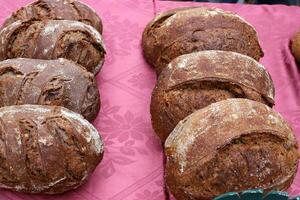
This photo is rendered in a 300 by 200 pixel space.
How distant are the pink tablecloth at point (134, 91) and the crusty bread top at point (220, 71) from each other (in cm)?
26

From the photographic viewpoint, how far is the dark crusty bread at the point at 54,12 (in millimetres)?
2217

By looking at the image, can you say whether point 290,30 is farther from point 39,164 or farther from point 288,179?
point 39,164

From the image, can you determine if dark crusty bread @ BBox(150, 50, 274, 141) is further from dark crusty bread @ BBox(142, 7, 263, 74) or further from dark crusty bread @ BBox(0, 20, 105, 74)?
dark crusty bread @ BBox(0, 20, 105, 74)

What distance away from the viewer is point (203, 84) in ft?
5.91

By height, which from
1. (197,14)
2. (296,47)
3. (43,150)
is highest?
(197,14)

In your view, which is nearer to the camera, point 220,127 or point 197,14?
point 220,127

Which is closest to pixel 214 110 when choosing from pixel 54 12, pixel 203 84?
pixel 203 84

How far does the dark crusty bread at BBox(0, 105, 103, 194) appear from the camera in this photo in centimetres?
165

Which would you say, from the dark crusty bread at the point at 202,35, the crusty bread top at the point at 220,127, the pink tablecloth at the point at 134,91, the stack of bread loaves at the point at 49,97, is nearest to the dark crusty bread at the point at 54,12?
the stack of bread loaves at the point at 49,97

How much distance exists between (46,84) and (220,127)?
0.59 m

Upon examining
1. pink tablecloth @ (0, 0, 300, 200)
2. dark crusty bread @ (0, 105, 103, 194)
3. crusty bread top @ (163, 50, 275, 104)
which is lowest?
pink tablecloth @ (0, 0, 300, 200)

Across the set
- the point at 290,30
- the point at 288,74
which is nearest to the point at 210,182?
the point at 288,74

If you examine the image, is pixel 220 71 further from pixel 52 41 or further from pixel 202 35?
pixel 52 41

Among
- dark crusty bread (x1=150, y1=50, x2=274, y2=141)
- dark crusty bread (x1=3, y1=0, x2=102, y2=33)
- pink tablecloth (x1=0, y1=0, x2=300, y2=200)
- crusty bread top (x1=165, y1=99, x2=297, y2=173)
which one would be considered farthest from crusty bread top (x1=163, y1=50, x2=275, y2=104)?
dark crusty bread (x1=3, y1=0, x2=102, y2=33)
